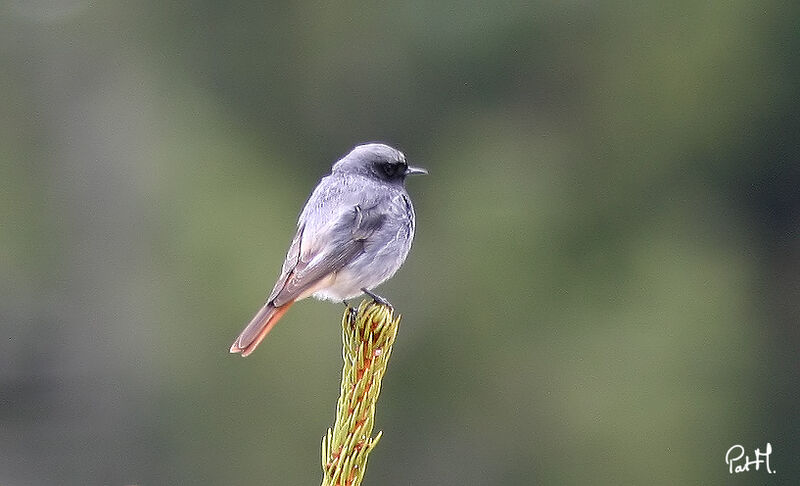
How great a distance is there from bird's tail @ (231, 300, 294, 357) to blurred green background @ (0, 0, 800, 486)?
17.2 feet

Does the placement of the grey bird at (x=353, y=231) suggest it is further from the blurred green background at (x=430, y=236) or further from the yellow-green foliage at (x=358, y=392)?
the blurred green background at (x=430, y=236)

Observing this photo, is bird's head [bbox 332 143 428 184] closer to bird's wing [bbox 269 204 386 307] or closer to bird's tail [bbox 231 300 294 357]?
bird's wing [bbox 269 204 386 307]

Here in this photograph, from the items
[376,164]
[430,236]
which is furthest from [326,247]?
[430,236]

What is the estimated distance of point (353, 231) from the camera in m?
4.74

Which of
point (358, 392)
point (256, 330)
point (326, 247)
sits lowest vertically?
point (358, 392)

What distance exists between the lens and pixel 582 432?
9.50m


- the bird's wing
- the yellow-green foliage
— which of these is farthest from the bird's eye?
the yellow-green foliage

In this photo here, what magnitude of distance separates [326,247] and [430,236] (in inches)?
222

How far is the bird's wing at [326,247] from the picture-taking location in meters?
4.31

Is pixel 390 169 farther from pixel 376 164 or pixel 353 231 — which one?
pixel 353 231

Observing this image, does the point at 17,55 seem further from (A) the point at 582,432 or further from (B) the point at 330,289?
(B) the point at 330,289

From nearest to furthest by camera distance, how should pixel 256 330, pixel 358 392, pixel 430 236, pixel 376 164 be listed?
pixel 358 392 < pixel 256 330 < pixel 376 164 < pixel 430 236

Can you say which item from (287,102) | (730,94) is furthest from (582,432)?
(287,102)
